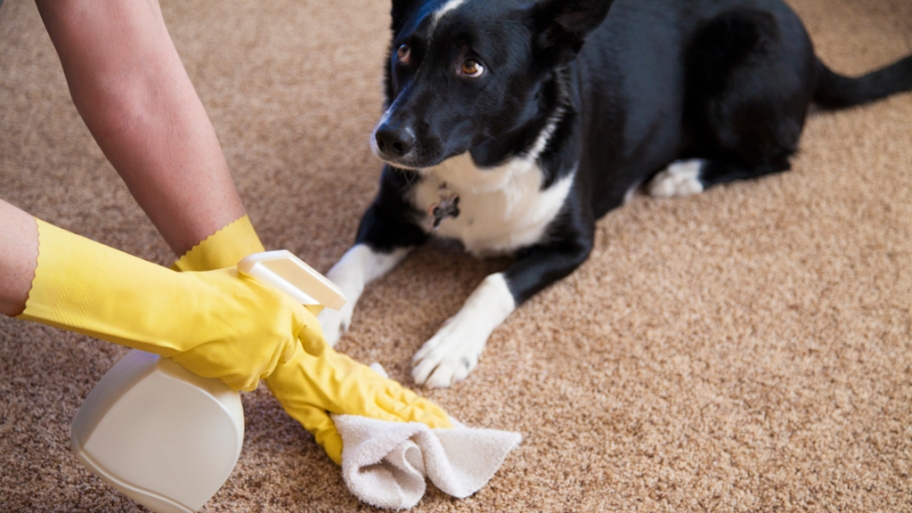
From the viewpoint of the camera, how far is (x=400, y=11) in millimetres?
1542

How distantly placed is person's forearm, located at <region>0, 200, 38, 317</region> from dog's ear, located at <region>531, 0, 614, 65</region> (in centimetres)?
99

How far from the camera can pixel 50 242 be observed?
93cm

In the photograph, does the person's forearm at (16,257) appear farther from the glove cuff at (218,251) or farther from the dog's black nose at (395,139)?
the dog's black nose at (395,139)

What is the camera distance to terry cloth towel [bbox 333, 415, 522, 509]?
3.87 feet

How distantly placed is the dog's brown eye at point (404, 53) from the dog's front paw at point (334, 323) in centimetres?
54

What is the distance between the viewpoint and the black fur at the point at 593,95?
1.40 m

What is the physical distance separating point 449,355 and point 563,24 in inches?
28.0

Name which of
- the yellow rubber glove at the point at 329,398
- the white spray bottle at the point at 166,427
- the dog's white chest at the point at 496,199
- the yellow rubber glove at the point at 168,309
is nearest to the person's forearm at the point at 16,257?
the yellow rubber glove at the point at 168,309

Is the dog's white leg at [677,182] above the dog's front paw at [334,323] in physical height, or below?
below

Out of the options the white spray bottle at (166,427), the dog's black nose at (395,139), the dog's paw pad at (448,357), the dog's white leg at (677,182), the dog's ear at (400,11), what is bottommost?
the dog's white leg at (677,182)

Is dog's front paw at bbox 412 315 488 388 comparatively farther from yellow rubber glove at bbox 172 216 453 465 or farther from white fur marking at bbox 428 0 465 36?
white fur marking at bbox 428 0 465 36

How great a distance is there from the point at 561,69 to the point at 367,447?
0.91 m

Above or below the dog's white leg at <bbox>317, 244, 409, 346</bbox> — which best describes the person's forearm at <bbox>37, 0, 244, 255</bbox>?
above

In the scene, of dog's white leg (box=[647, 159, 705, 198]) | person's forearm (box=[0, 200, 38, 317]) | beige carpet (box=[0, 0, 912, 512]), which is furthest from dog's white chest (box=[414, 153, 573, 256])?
person's forearm (box=[0, 200, 38, 317])
